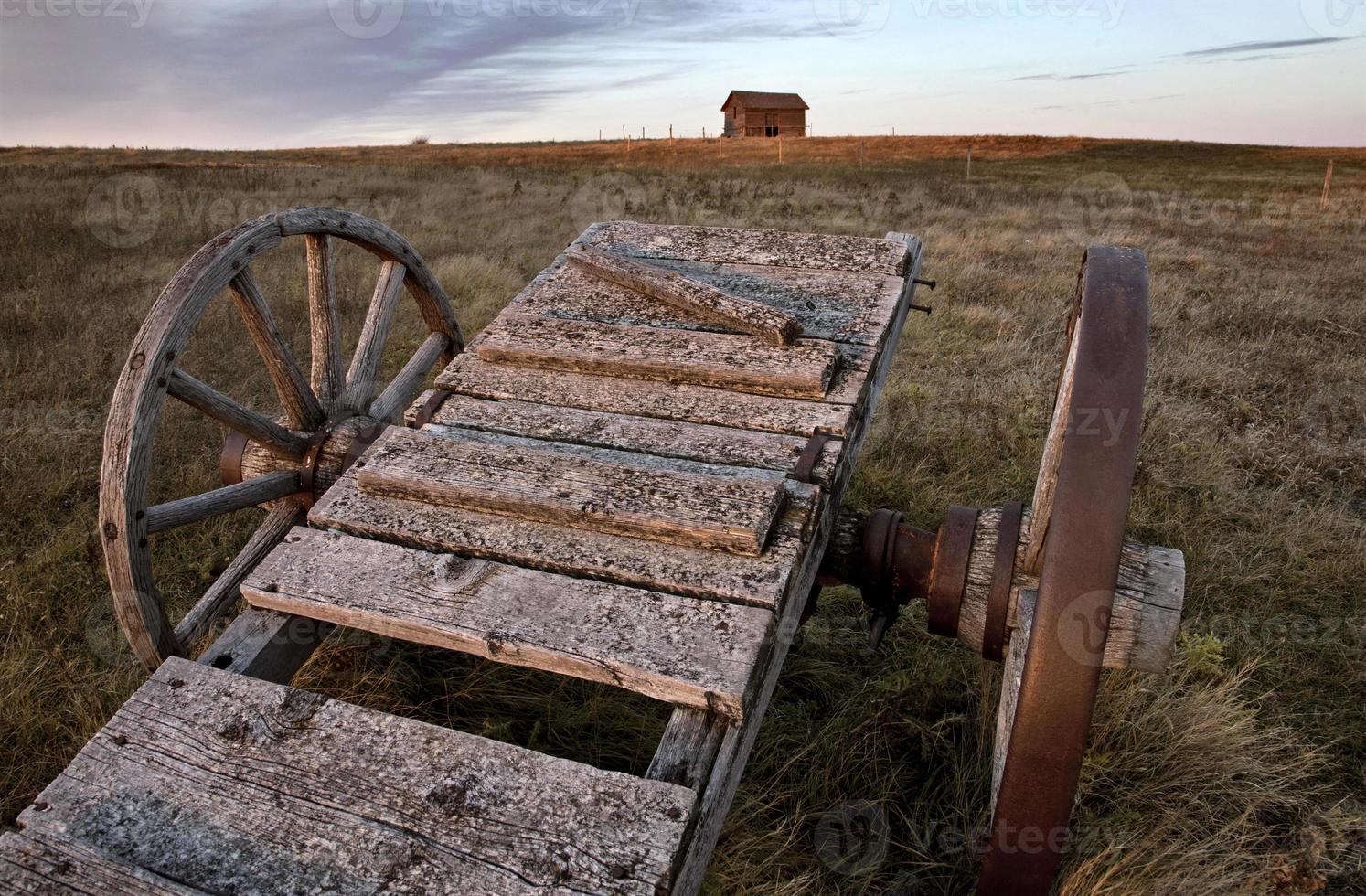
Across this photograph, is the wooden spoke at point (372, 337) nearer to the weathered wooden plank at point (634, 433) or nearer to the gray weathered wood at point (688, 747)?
the weathered wooden plank at point (634, 433)

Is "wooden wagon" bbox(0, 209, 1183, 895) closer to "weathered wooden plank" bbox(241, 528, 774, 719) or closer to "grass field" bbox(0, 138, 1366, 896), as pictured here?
"weathered wooden plank" bbox(241, 528, 774, 719)

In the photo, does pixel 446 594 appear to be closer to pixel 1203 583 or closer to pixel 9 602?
pixel 9 602

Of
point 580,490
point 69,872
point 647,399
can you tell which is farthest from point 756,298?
point 69,872

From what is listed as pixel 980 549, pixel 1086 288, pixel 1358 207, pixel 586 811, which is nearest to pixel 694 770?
pixel 586 811

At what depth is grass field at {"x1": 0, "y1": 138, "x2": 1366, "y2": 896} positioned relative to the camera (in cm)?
213

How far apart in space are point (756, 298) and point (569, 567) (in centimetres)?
129

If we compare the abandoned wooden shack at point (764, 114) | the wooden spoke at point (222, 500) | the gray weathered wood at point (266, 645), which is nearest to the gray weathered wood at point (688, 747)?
the gray weathered wood at point (266, 645)

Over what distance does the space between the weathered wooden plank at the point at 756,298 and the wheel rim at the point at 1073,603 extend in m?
1.07

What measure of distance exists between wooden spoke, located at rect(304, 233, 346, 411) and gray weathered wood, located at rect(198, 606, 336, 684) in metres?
1.00

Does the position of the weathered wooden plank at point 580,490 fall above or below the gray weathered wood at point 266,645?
above

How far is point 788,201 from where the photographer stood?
13.0 meters

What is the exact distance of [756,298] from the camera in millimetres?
2746

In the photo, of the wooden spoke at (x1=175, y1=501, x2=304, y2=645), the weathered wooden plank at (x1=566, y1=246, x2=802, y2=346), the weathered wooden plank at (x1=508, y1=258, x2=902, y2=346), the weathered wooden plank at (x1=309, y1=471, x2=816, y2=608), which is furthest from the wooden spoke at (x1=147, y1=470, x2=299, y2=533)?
the weathered wooden plank at (x1=566, y1=246, x2=802, y2=346)

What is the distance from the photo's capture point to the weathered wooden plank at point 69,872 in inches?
53.2
